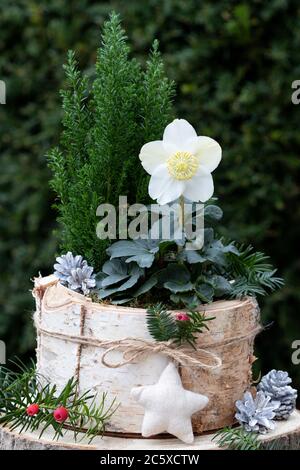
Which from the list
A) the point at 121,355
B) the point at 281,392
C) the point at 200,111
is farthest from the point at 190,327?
the point at 200,111

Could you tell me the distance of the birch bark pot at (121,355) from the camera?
1700 millimetres

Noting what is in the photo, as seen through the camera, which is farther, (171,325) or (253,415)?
(253,415)

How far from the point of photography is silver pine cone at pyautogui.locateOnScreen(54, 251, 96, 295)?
181 centimetres

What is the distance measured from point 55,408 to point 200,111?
4.80 feet

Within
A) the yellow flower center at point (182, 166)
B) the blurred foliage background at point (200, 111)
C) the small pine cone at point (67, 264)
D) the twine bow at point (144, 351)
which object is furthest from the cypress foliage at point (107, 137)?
the blurred foliage background at point (200, 111)

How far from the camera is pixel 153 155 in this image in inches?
68.2

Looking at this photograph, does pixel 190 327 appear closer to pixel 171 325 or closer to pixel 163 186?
pixel 171 325

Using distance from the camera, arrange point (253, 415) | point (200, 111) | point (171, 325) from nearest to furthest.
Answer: point (171, 325), point (253, 415), point (200, 111)

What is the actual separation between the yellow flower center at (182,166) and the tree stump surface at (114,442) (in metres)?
0.53

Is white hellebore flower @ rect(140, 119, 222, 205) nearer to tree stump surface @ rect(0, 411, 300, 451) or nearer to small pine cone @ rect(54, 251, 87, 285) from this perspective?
small pine cone @ rect(54, 251, 87, 285)

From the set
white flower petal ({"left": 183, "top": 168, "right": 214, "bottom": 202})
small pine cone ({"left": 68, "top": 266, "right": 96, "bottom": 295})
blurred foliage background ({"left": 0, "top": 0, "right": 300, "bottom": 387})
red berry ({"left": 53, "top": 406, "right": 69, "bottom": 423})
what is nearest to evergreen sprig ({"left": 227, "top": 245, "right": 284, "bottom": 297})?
white flower petal ({"left": 183, "top": 168, "right": 214, "bottom": 202})

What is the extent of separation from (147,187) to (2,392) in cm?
54
